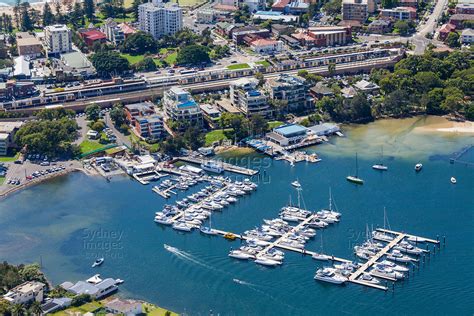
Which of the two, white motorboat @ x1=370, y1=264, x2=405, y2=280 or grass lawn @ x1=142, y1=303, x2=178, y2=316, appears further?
white motorboat @ x1=370, y1=264, x2=405, y2=280

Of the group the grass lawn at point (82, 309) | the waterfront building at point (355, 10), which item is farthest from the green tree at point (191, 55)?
the grass lawn at point (82, 309)

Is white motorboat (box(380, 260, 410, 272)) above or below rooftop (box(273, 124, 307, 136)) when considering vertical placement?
below

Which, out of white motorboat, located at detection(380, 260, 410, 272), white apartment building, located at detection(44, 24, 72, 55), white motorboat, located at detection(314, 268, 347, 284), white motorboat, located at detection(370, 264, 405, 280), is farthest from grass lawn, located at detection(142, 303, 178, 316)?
white apartment building, located at detection(44, 24, 72, 55)

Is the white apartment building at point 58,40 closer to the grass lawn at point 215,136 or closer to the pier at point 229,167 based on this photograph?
the grass lawn at point 215,136

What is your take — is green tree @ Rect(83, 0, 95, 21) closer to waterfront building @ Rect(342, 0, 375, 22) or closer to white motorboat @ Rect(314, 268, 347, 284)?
waterfront building @ Rect(342, 0, 375, 22)

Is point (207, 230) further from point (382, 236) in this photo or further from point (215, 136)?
point (215, 136)

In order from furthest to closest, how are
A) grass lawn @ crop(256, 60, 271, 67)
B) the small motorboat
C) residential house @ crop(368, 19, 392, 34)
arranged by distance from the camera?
1. residential house @ crop(368, 19, 392, 34)
2. grass lawn @ crop(256, 60, 271, 67)
3. the small motorboat

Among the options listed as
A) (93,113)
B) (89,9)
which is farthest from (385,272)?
(89,9)
